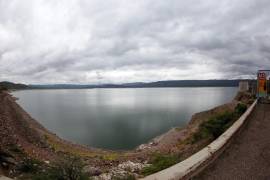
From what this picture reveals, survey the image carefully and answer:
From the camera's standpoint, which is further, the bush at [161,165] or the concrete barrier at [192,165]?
the bush at [161,165]

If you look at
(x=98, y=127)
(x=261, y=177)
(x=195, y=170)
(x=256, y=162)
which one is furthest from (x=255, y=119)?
(x=98, y=127)

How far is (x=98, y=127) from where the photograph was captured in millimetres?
32125

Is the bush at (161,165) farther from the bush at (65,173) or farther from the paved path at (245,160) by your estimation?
the bush at (65,173)

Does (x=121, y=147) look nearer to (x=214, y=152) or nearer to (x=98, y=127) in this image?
(x=98, y=127)

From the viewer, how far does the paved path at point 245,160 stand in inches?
166

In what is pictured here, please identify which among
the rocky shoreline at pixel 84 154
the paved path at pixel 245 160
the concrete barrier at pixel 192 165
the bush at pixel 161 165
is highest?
the concrete barrier at pixel 192 165

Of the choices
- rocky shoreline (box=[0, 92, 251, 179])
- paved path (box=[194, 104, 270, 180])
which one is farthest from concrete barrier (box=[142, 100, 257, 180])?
rocky shoreline (box=[0, 92, 251, 179])

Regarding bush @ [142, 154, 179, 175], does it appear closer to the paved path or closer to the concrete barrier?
the concrete barrier

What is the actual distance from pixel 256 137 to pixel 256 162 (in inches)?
92.9

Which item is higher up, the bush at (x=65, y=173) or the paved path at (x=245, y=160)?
the paved path at (x=245, y=160)

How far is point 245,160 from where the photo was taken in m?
5.00

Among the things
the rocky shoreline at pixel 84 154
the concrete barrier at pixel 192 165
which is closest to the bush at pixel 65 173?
the rocky shoreline at pixel 84 154

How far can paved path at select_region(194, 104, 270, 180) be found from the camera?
4.23 meters

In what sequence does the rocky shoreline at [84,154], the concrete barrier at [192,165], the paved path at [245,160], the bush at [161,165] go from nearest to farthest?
1. the concrete barrier at [192,165]
2. the paved path at [245,160]
3. the bush at [161,165]
4. the rocky shoreline at [84,154]
